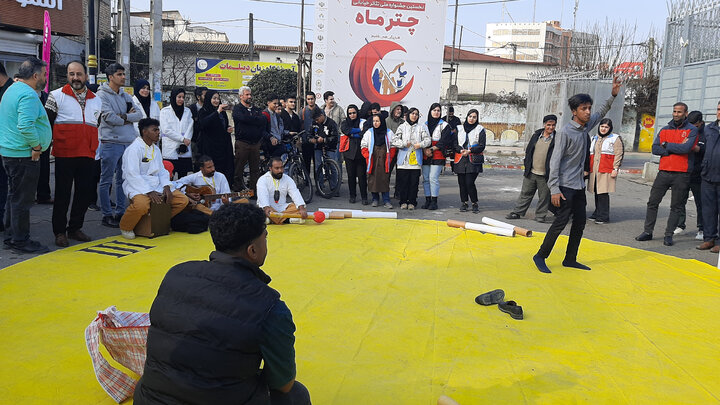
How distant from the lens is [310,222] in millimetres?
7375

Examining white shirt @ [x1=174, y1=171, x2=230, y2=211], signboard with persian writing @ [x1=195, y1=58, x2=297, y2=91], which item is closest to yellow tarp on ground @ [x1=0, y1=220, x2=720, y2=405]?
white shirt @ [x1=174, y1=171, x2=230, y2=211]

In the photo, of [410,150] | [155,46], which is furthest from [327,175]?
[155,46]

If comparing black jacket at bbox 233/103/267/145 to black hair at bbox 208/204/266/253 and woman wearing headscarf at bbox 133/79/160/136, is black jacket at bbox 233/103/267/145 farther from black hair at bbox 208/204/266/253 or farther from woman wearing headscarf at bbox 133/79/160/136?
black hair at bbox 208/204/266/253

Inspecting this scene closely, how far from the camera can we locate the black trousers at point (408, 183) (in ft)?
29.1

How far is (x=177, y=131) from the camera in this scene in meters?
7.80

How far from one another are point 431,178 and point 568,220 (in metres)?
3.58

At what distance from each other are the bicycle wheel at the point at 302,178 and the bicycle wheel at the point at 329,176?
453 millimetres

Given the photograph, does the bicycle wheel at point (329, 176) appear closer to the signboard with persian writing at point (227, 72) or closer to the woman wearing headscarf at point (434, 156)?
the woman wearing headscarf at point (434, 156)

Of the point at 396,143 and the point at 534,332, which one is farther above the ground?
the point at 396,143

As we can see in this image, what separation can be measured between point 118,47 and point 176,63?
23.8m

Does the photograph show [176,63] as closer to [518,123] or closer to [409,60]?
[518,123]

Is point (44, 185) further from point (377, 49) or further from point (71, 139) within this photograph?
point (377, 49)

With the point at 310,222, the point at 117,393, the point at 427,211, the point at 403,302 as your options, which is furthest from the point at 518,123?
the point at 117,393

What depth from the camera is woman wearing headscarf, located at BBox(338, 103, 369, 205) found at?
361 inches
